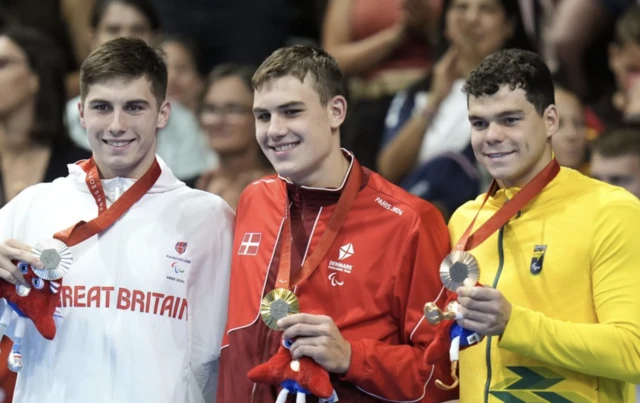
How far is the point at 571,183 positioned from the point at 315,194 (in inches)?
36.7

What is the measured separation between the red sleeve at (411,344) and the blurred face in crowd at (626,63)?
321 cm

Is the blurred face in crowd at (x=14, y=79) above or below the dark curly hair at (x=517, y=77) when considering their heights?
above

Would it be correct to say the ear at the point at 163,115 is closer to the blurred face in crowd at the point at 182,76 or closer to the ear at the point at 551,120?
the ear at the point at 551,120

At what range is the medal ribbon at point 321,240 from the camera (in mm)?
4203

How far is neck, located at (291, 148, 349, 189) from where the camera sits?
4332 millimetres

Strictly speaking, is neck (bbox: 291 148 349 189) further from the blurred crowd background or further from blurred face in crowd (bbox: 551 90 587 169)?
blurred face in crowd (bbox: 551 90 587 169)

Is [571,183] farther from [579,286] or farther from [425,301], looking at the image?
[425,301]

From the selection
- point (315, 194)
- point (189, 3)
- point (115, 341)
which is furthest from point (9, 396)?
point (189, 3)

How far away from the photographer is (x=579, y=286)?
13.1ft

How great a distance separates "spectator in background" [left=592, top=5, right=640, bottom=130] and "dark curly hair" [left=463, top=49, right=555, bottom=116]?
280 cm

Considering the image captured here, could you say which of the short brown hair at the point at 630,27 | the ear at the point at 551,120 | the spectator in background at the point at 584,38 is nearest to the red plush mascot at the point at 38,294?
the ear at the point at 551,120

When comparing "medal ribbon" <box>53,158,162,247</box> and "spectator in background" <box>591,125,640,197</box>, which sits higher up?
"spectator in background" <box>591,125,640,197</box>

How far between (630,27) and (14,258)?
427 centimetres

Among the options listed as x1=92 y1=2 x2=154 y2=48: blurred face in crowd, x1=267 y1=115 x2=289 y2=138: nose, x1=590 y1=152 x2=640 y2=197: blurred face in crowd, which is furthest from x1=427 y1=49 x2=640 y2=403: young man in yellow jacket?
x1=92 y1=2 x2=154 y2=48: blurred face in crowd
